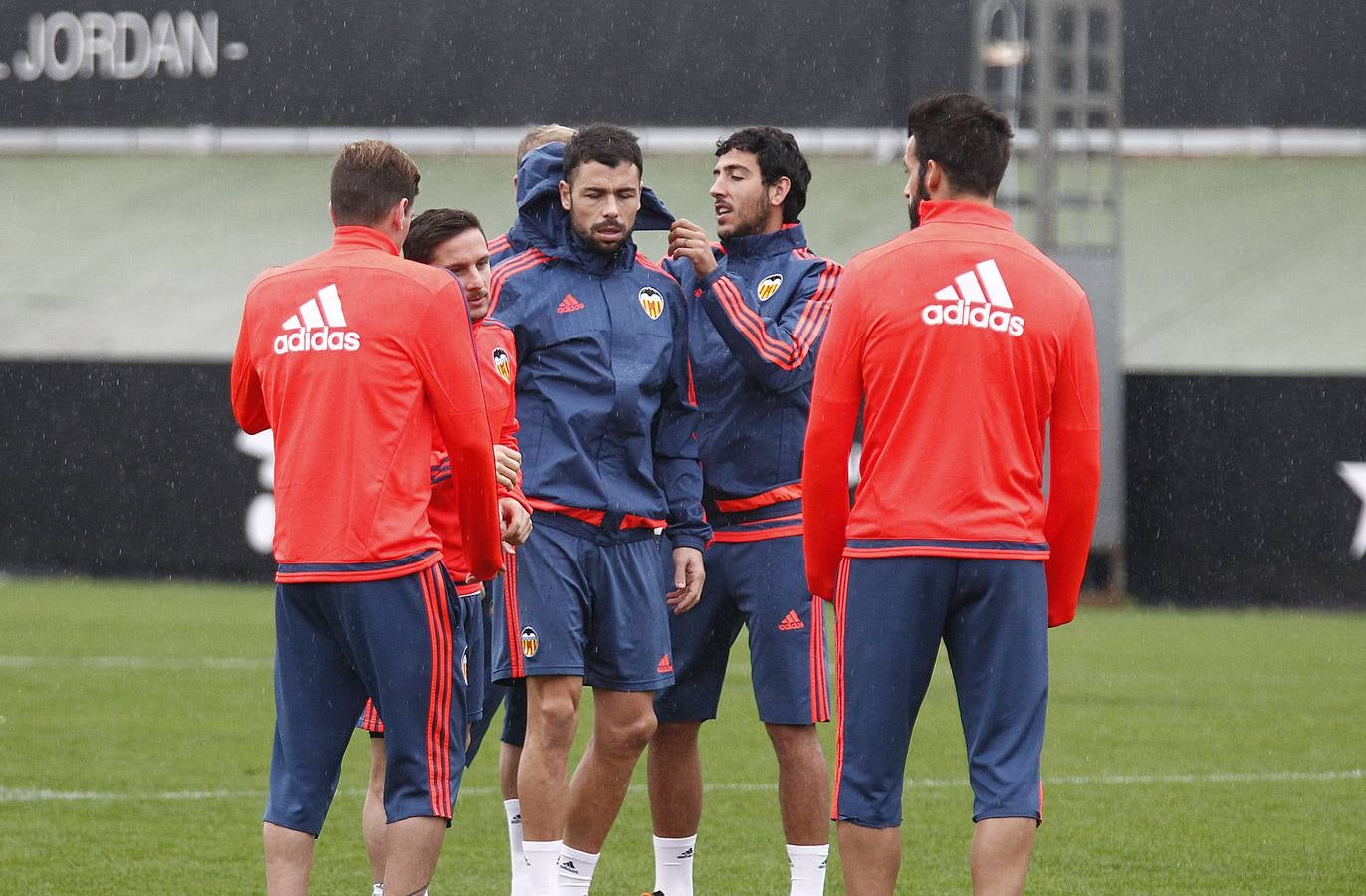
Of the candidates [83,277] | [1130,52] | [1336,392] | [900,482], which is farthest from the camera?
[83,277]

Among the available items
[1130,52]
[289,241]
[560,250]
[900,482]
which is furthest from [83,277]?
[900,482]

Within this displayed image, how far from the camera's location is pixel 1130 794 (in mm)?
8094

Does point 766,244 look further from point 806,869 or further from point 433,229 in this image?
point 806,869

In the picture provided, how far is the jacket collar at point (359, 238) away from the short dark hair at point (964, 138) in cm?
122

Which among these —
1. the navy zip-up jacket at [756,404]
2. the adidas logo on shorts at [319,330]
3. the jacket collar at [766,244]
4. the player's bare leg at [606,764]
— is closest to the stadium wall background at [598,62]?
the jacket collar at [766,244]

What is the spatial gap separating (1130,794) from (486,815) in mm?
2577

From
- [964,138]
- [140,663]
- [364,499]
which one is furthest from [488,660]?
[140,663]

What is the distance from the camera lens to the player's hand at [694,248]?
562 centimetres

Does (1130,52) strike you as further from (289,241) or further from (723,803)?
(723,803)

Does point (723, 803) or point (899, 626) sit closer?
point (899, 626)

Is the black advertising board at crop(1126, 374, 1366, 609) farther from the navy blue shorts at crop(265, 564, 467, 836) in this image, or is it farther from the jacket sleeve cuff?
the navy blue shorts at crop(265, 564, 467, 836)

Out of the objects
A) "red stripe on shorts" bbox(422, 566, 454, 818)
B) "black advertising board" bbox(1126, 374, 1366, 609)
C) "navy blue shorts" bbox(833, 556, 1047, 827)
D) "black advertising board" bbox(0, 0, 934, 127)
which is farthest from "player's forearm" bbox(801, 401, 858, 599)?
"black advertising board" bbox(0, 0, 934, 127)

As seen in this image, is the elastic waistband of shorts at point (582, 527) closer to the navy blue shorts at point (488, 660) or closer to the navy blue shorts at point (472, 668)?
the navy blue shorts at point (488, 660)

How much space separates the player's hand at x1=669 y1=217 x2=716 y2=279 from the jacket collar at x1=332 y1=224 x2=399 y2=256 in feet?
3.95
